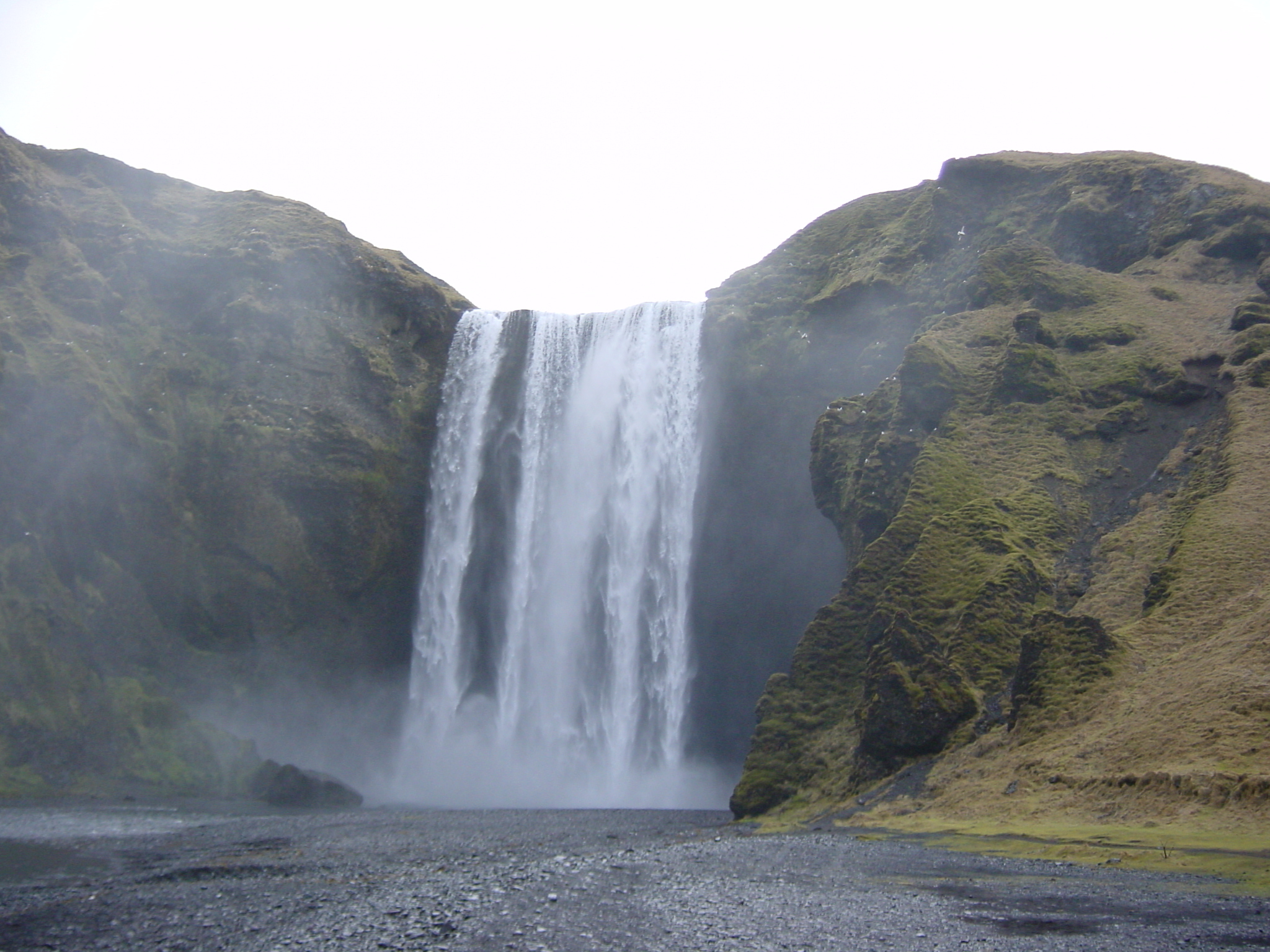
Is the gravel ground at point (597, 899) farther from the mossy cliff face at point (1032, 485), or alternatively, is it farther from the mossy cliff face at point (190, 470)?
the mossy cliff face at point (190, 470)

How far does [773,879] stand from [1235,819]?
6.93 meters

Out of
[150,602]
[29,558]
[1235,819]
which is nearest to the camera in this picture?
[1235,819]

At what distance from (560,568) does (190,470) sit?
1756cm

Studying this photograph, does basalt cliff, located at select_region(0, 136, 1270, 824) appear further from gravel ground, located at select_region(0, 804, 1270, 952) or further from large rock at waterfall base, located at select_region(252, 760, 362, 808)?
gravel ground, located at select_region(0, 804, 1270, 952)

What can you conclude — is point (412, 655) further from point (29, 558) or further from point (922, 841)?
point (922, 841)

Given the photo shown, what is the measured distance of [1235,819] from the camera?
14.0 metres

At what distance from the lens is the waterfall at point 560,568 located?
41469 millimetres

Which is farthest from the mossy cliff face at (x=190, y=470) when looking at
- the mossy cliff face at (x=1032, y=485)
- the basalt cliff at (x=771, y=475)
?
the mossy cliff face at (x=1032, y=485)

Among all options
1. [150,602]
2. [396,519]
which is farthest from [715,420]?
[150,602]

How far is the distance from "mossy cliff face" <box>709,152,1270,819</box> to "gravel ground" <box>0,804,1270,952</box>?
4592 millimetres

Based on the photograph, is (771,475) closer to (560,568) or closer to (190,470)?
(560,568)

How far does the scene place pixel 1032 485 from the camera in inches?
1249

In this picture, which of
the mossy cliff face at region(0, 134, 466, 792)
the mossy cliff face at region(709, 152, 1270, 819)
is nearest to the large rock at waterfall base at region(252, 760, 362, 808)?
the mossy cliff face at region(0, 134, 466, 792)

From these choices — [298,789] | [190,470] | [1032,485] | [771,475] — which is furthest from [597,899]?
[190,470]
